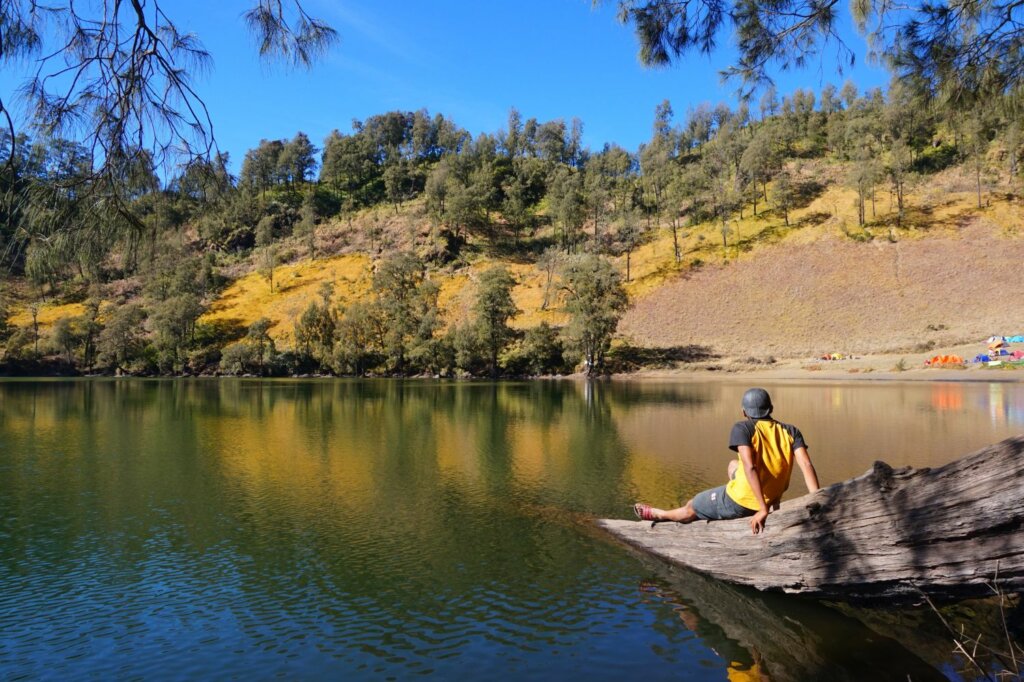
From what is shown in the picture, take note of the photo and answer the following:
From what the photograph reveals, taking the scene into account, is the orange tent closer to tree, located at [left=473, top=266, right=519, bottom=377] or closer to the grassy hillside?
the grassy hillside

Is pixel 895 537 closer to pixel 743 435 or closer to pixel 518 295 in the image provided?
pixel 743 435

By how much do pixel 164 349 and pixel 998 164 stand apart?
11806cm

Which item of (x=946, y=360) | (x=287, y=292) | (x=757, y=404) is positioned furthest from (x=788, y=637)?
(x=287, y=292)

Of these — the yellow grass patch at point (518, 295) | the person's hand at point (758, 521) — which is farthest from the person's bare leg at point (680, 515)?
the yellow grass patch at point (518, 295)

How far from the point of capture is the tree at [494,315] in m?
70.2

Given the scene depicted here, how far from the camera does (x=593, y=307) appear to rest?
66125 millimetres

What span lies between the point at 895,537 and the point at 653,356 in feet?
217

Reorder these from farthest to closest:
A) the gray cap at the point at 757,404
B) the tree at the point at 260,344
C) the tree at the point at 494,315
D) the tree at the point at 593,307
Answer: the tree at the point at 260,344 → the tree at the point at 494,315 → the tree at the point at 593,307 → the gray cap at the point at 757,404

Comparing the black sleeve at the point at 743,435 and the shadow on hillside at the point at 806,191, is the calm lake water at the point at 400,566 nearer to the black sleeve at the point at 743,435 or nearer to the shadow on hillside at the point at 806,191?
the black sleeve at the point at 743,435

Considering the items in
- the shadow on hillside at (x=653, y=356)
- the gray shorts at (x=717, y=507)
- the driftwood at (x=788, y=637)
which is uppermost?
the shadow on hillside at (x=653, y=356)

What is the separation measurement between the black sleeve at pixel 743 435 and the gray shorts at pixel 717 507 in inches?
57.3

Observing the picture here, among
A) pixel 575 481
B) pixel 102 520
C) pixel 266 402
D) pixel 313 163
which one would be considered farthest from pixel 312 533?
pixel 313 163

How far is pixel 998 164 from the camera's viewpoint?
302 feet

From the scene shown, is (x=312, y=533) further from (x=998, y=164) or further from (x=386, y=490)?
(x=998, y=164)
